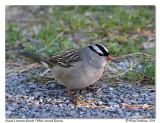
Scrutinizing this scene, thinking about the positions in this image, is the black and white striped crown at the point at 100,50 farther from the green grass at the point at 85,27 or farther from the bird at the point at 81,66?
the green grass at the point at 85,27

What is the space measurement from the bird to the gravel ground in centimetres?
29

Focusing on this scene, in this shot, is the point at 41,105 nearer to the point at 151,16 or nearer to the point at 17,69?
the point at 17,69

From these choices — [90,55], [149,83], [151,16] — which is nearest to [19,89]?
[90,55]

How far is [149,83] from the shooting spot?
16.8 ft

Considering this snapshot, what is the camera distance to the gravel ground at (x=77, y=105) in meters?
4.30

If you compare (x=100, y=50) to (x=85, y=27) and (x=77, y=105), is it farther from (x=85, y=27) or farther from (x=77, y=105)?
(x=85, y=27)

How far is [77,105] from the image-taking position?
4539 millimetres

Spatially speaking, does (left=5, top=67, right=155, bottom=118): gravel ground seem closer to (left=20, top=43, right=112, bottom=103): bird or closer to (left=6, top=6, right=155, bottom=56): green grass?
(left=20, top=43, right=112, bottom=103): bird

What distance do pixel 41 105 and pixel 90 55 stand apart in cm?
126

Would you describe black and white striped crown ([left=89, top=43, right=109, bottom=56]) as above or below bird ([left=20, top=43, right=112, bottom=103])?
above

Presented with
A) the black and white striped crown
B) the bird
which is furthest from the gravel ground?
the black and white striped crown

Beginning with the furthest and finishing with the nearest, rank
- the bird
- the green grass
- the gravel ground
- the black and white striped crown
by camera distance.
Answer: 1. the green grass
2. the black and white striped crown
3. the bird
4. the gravel ground

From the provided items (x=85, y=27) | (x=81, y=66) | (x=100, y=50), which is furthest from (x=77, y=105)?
(x=85, y=27)

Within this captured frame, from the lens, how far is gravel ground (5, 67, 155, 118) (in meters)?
4.30
